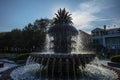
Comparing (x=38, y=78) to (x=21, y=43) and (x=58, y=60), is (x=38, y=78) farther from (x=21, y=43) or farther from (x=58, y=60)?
(x=21, y=43)

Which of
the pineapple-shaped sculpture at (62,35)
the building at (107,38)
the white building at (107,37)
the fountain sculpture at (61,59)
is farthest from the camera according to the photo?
the white building at (107,37)

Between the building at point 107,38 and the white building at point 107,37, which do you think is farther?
the white building at point 107,37

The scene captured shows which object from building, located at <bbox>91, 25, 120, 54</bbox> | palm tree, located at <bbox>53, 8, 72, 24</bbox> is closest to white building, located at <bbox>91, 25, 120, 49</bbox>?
building, located at <bbox>91, 25, 120, 54</bbox>

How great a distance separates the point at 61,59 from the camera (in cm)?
766

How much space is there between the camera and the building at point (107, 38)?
44.4 meters

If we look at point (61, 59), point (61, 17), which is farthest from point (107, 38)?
point (61, 59)

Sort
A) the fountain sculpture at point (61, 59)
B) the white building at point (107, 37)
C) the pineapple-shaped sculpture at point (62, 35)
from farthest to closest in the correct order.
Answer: the white building at point (107, 37) < the pineapple-shaped sculpture at point (62, 35) < the fountain sculpture at point (61, 59)

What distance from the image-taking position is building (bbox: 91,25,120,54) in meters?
44.4

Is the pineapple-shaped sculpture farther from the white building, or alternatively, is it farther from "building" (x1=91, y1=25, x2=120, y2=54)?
the white building

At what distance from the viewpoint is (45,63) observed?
8414mm

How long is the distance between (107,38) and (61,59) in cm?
4204

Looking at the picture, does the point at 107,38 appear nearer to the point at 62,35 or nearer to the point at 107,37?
the point at 107,37

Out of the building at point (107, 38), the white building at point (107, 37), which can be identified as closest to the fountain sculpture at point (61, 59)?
the building at point (107, 38)

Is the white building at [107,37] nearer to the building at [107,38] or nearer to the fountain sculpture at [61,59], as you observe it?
the building at [107,38]
